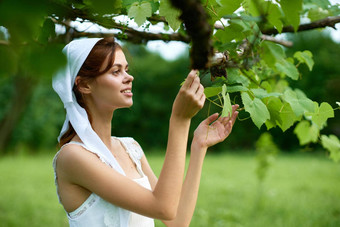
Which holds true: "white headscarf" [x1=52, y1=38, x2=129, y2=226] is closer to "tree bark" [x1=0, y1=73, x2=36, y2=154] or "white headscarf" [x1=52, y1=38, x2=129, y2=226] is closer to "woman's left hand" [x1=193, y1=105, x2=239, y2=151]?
"woman's left hand" [x1=193, y1=105, x2=239, y2=151]

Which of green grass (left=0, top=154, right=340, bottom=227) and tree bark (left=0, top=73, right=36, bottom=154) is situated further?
tree bark (left=0, top=73, right=36, bottom=154)

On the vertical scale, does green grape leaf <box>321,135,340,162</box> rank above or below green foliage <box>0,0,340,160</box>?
below

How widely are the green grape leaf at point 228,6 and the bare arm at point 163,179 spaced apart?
0.94 feet

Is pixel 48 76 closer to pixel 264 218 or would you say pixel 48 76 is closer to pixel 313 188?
pixel 264 218

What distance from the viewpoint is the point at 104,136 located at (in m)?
1.72

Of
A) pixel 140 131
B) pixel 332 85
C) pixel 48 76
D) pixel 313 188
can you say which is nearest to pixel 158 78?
pixel 140 131

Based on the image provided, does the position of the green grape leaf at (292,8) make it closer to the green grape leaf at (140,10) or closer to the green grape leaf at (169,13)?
the green grape leaf at (169,13)

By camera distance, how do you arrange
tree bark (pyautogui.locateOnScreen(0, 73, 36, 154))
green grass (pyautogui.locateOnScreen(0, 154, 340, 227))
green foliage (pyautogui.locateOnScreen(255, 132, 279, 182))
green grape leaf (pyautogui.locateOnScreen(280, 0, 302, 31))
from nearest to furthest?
green grape leaf (pyautogui.locateOnScreen(280, 0, 302, 31))
green grass (pyautogui.locateOnScreen(0, 154, 340, 227))
green foliage (pyautogui.locateOnScreen(255, 132, 279, 182))
tree bark (pyautogui.locateOnScreen(0, 73, 36, 154))

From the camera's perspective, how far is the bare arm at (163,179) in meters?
1.26

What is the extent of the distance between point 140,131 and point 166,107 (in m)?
1.79

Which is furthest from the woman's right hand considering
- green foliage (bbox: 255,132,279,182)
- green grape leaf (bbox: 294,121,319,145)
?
green foliage (bbox: 255,132,279,182)

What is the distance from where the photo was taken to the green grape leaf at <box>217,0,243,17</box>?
1.27 meters

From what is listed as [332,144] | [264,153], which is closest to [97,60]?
[332,144]

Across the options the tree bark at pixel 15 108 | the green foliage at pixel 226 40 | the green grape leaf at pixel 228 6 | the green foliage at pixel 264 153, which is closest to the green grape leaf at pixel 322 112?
the green foliage at pixel 226 40
